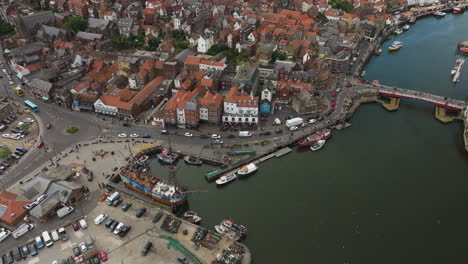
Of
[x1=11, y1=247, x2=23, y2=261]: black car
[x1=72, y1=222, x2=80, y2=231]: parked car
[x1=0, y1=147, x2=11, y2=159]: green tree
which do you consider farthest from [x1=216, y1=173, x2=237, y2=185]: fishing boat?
[x1=0, y1=147, x2=11, y2=159]: green tree

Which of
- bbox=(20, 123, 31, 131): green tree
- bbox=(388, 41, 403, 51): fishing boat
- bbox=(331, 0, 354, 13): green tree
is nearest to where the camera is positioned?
bbox=(20, 123, 31, 131): green tree

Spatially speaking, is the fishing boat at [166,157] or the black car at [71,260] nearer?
the black car at [71,260]

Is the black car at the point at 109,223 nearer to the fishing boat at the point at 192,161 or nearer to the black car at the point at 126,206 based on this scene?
the black car at the point at 126,206

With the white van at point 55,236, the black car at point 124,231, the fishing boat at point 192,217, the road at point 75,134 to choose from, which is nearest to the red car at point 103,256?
the black car at point 124,231

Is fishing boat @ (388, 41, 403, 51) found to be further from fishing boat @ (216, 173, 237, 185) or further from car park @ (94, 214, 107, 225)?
car park @ (94, 214, 107, 225)

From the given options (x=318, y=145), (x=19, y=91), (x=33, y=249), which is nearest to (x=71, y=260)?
(x=33, y=249)

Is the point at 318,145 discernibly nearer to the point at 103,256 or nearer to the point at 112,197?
the point at 112,197

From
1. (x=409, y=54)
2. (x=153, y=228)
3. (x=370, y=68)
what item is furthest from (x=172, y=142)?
(x=409, y=54)
